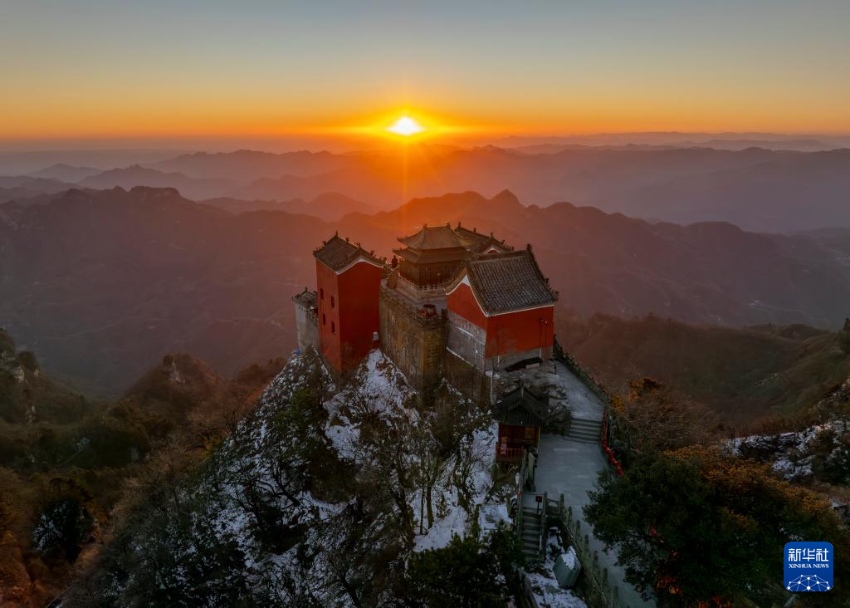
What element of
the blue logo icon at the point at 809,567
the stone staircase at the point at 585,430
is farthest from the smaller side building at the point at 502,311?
the blue logo icon at the point at 809,567

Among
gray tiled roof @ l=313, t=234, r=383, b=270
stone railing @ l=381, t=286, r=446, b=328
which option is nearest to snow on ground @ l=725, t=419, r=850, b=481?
stone railing @ l=381, t=286, r=446, b=328

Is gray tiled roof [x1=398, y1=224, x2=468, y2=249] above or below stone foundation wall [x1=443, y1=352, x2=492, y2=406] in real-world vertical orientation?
above

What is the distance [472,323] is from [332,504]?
1225cm

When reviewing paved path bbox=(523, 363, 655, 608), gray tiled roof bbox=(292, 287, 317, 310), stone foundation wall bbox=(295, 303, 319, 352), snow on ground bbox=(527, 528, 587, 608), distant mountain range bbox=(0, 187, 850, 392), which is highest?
gray tiled roof bbox=(292, 287, 317, 310)

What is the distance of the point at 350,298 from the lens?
31766 millimetres

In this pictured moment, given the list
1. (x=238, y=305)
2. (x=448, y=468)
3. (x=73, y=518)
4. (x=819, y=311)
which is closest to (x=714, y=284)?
(x=819, y=311)

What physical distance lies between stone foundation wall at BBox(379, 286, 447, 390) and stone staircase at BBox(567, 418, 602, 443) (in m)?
8.31

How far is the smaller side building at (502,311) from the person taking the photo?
23031mm

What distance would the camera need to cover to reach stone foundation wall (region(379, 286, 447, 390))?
26.4 m

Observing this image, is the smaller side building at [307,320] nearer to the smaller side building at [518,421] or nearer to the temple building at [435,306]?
the temple building at [435,306]

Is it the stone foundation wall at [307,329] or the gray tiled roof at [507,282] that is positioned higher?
the gray tiled roof at [507,282]

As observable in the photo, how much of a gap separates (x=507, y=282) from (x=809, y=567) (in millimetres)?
15591

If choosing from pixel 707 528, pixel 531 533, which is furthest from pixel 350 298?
pixel 707 528

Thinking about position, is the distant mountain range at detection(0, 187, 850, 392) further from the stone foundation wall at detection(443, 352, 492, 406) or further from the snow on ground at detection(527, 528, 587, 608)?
the snow on ground at detection(527, 528, 587, 608)
